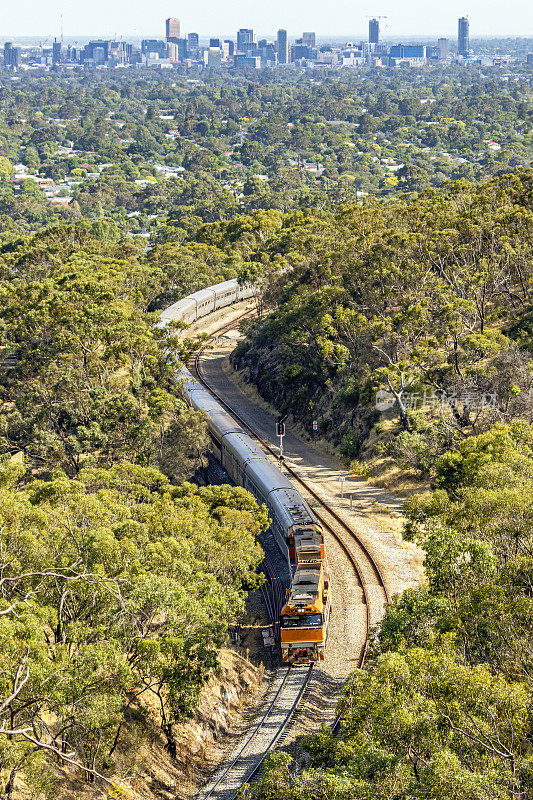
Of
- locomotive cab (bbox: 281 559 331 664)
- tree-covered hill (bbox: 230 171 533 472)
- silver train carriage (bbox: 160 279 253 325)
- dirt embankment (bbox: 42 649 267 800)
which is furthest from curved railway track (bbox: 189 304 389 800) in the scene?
silver train carriage (bbox: 160 279 253 325)

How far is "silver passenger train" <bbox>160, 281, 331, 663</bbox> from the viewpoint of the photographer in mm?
27703

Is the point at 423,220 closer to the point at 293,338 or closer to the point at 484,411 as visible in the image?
the point at 293,338

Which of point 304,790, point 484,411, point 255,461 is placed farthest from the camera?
point 484,411

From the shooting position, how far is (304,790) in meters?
18.9

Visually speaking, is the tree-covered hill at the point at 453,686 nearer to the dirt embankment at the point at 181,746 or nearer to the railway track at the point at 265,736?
the railway track at the point at 265,736

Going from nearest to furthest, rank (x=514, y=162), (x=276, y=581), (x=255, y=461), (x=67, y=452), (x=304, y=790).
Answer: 1. (x=304, y=790)
2. (x=276, y=581)
3. (x=255, y=461)
4. (x=67, y=452)
5. (x=514, y=162)

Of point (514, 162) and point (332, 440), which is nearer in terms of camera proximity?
point (332, 440)

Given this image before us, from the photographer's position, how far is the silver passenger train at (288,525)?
27.7m

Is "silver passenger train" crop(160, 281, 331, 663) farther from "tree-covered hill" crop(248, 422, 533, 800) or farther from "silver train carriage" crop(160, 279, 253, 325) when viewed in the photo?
"silver train carriage" crop(160, 279, 253, 325)

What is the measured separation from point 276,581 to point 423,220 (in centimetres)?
3057

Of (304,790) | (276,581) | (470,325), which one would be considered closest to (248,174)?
(470,325)

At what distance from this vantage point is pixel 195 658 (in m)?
23.8

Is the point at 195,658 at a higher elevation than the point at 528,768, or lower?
lower

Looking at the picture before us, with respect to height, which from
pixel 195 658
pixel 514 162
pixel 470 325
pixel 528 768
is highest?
pixel 514 162
